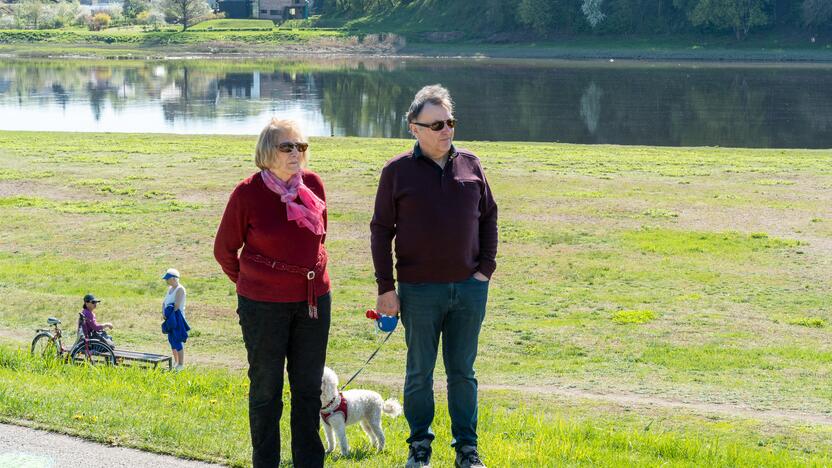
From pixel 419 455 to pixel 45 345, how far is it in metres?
7.61

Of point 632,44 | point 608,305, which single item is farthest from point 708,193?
point 632,44

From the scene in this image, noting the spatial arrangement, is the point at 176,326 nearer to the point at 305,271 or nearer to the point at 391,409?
the point at 391,409

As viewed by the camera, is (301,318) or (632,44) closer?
(301,318)

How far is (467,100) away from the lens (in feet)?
193

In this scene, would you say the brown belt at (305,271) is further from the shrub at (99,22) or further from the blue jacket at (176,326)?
the shrub at (99,22)

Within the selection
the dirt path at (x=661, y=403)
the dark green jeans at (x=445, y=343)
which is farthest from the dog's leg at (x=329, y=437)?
the dirt path at (x=661, y=403)

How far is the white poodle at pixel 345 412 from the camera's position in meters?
6.56

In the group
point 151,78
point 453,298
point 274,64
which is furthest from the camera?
point 274,64

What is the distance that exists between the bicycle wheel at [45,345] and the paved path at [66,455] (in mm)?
4511

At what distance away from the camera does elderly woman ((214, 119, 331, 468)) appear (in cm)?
557

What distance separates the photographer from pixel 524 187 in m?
26.7

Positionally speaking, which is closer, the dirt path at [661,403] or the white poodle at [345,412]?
the white poodle at [345,412]

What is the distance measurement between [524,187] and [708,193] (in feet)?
15.1

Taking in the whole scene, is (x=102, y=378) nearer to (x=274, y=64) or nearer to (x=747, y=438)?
(x=747, y=438)
